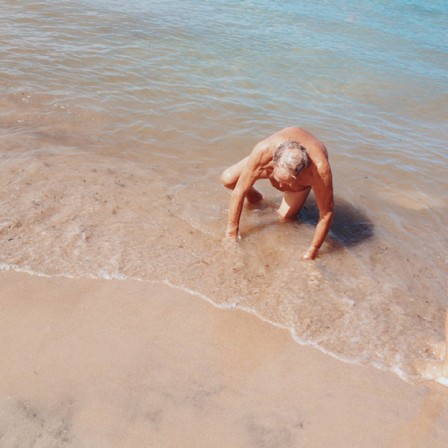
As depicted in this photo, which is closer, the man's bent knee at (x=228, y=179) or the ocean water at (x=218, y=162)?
the ocean water at (x=218, y=162)

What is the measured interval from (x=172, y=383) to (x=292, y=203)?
6.86ft


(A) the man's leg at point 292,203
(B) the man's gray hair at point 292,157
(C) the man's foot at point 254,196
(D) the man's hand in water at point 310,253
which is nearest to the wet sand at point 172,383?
(D) the man's hand in water at point 310,253

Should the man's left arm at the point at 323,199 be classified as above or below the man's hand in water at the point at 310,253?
above

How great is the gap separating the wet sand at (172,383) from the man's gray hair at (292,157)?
1.03 m

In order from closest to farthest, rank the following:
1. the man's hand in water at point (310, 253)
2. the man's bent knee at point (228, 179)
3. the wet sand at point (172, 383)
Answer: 1. the wet sand at point (172, 383)
2. the man's hand in water at point (310, 253)
3. the man's bent knee at point (228, 179)

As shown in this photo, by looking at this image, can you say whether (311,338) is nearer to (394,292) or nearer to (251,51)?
(394,292)

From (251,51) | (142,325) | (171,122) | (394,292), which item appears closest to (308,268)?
(394,292)

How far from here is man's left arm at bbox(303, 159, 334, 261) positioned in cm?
341

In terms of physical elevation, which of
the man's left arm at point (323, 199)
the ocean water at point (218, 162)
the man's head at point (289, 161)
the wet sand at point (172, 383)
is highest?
the man's head at point (289, 161)

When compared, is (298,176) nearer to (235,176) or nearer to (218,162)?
(235,176)

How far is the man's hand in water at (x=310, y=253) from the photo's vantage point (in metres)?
3.68

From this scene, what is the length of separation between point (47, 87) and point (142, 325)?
4470 mm

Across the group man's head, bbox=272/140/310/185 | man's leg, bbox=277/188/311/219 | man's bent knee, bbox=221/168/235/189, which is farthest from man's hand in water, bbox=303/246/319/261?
man's bent knee, bbox=221/168/235/189

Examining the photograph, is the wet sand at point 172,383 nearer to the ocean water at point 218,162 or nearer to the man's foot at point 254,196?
the ocean water at point 218,162
